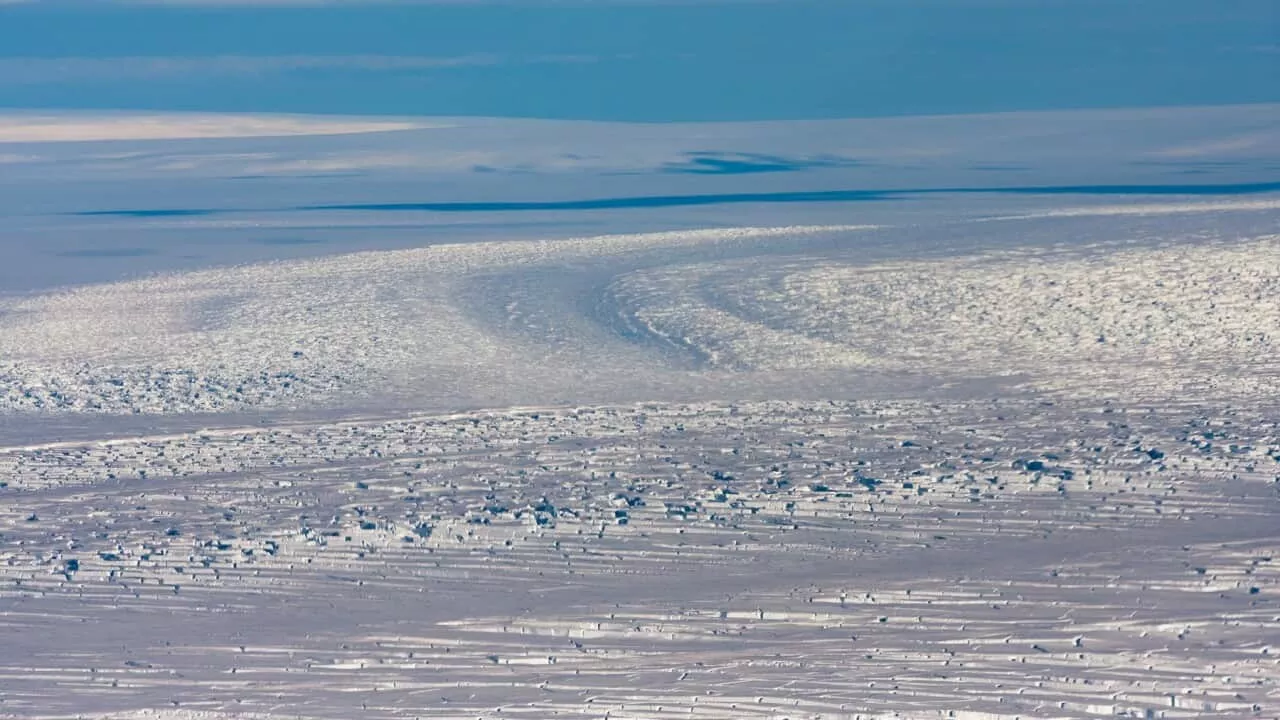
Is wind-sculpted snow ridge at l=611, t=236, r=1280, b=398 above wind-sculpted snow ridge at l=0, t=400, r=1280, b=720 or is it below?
above

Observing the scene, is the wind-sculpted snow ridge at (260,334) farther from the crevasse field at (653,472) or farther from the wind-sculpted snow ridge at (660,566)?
the wind-sculpted snow ridge at (660,566)

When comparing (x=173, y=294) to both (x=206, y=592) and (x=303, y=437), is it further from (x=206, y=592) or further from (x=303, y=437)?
(x=206, y=592)

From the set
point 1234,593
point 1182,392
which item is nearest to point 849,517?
point 1234,593

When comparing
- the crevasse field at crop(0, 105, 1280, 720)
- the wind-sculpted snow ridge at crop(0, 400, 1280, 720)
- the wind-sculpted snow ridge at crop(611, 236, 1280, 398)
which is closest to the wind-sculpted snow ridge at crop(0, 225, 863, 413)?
the crevasse field at crop(0, 105, 1280, 720)

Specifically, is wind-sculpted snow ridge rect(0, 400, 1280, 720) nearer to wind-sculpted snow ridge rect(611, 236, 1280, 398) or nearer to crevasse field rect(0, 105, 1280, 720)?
crevasse field rect(0, 105, 1280, 720)

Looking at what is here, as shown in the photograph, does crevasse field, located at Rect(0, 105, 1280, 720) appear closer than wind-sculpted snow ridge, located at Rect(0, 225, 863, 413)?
Yes

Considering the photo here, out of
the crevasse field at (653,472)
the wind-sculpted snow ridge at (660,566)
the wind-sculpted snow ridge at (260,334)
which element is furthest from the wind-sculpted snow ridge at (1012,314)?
the wind-sculpted snow ridge at (260,334)

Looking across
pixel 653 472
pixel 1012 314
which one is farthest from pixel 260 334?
pixel 1012 314
